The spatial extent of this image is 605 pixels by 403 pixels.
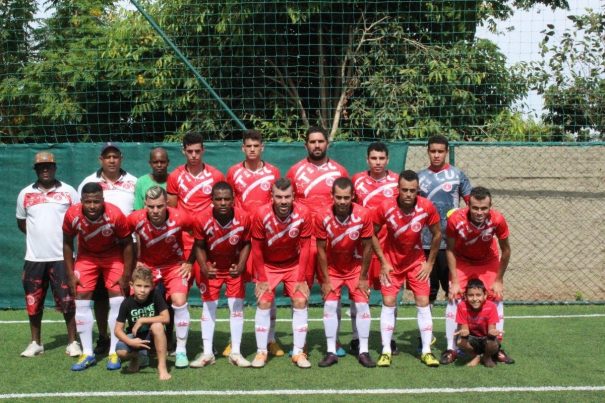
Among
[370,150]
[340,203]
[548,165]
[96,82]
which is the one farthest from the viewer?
[96,82]

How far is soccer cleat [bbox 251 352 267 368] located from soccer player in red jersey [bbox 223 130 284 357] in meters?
0.52

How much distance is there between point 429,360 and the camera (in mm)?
7258

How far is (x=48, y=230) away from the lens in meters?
8.00

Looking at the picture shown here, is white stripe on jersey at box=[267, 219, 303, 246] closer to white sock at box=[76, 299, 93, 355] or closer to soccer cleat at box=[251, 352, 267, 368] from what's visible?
soccer cleat at box=[251, 352, 267, 368]

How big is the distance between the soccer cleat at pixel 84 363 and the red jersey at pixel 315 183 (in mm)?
2376

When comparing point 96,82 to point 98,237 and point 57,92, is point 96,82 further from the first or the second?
point 98,237

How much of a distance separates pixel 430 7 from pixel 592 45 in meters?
2.32

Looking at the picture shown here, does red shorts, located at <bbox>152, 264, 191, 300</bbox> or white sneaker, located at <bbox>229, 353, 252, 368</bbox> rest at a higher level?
red shorts, located at <bbox>152, 264, 191, 300</bbox>

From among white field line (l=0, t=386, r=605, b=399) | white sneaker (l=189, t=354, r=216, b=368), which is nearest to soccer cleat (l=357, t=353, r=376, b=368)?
white field line (l=0, t=386, r=605, b=399)

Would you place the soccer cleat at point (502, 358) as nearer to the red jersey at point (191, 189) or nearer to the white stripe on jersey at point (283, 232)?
the white stripe on jersey at point (283, 232)

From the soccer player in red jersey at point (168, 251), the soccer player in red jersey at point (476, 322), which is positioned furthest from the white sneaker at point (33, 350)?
the soccer player in red jersey at point (476, 322)

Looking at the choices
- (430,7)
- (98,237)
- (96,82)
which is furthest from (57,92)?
(430,7)

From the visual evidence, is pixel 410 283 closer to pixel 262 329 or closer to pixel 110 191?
pixel 262 329

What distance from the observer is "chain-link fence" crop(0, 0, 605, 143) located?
10.9 metres
